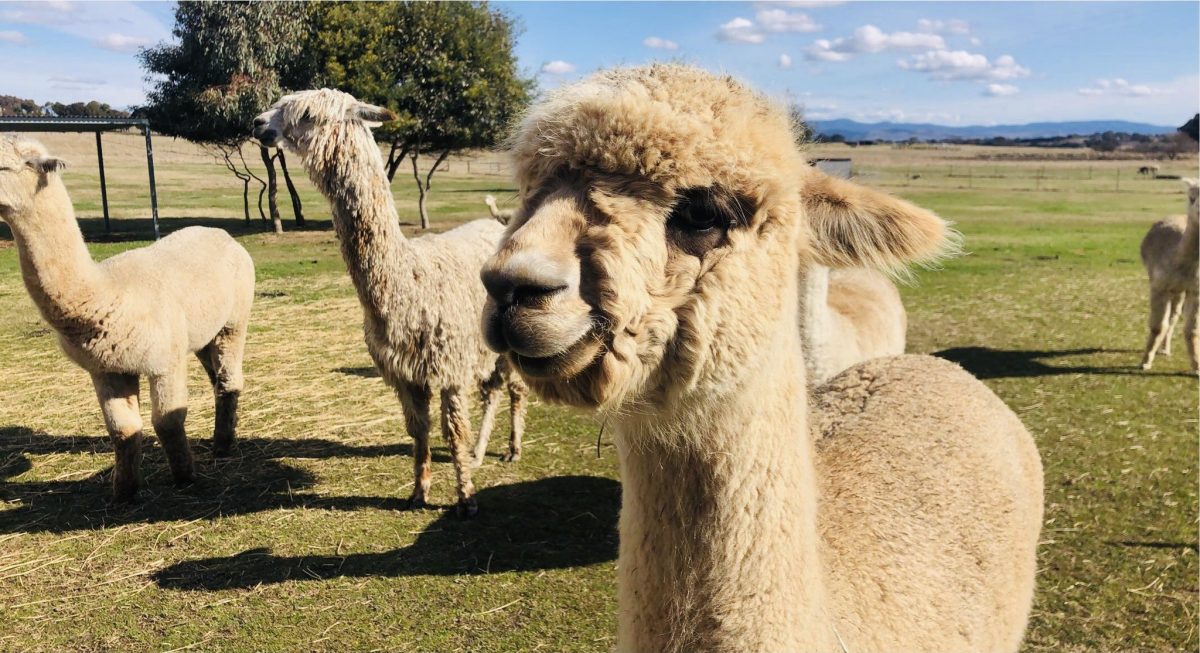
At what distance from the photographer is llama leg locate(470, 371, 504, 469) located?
20.1 ft

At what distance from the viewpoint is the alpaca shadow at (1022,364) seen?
8.63 metres

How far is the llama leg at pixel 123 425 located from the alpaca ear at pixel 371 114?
8.10ft

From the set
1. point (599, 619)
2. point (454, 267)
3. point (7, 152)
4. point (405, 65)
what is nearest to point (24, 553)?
point (7, 152)

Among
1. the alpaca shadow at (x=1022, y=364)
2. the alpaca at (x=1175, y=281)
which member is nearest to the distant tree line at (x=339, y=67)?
the alpaca shadow at (x=1022, y=364)

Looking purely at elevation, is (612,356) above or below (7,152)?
below

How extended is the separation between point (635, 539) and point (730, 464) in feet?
1.03

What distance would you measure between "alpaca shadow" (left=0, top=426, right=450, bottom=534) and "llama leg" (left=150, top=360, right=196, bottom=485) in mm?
167

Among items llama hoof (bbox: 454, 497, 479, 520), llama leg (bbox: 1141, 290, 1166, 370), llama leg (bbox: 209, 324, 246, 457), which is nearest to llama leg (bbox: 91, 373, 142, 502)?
llama leg (bbox: 209, 324, 246, 457)

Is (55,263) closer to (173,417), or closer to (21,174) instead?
(21,174)

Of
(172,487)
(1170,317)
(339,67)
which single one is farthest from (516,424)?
(339,67)

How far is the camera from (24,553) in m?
4.62

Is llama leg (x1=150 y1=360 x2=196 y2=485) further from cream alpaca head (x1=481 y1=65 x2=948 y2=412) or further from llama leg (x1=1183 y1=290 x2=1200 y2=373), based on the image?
llama leg (x1=1183 y1=290 x2=1200 y2=373)

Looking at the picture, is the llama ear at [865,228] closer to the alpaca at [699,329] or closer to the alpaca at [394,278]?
the alpaca at [699,329]

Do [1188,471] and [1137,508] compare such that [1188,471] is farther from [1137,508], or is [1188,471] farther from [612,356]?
[612,356]
